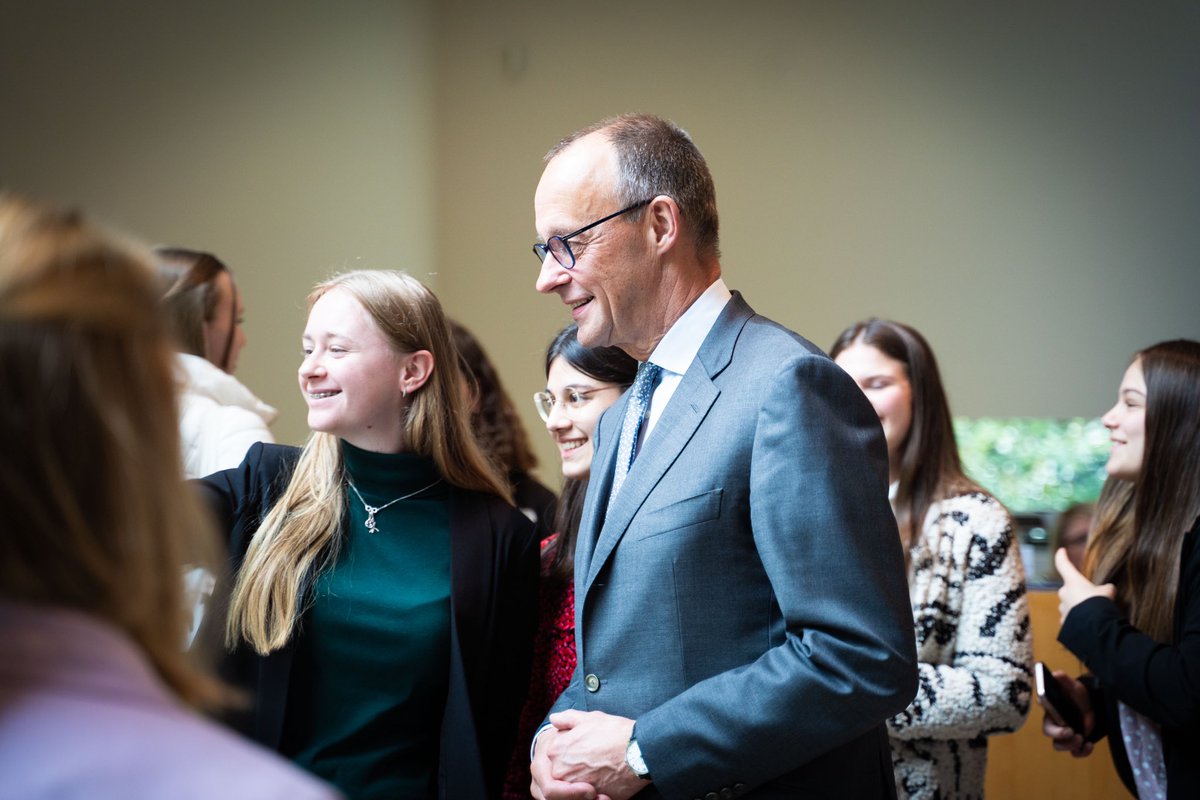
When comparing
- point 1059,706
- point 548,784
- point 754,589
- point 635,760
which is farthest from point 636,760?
point 1059,706

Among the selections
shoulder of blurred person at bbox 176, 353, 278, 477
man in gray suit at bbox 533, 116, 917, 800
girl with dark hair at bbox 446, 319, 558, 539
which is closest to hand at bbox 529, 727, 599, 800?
man in gray suit at bbox 533, 116, 917, 800

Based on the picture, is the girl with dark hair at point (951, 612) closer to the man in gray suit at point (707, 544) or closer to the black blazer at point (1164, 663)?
the black blazer at point (1164, 663)

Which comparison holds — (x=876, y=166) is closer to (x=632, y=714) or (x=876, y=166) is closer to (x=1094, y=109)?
(x=1094, y=109)

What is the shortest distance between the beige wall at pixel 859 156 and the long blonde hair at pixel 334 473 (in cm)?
306

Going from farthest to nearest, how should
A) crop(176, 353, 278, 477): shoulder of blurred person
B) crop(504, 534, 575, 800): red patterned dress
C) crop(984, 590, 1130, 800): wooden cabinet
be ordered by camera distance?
1. crop(984, 590, 1130, 800): wooden cabinet
2. crop(176, 353, 278, 477): shoulder of blurred person
3. crop(504, 534, 575, 800): red patterned dress

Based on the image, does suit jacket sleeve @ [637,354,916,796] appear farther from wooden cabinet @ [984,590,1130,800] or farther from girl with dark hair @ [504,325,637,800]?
wooden cabinet @ [984,590,1130,800]

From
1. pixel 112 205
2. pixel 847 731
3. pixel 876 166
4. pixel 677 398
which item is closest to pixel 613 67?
pixel 876 166

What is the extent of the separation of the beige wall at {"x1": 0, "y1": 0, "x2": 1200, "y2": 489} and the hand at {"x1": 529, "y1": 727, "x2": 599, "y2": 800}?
3817mm

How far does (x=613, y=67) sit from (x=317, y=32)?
5.45ft

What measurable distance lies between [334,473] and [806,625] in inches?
41.8

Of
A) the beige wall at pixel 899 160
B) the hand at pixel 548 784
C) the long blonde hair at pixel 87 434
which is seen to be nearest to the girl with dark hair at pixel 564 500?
the hand at pixel 548 784

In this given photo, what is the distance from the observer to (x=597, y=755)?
1.61m

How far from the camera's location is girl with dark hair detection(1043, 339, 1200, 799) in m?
2.21

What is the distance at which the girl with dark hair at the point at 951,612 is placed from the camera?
2.30 meters
